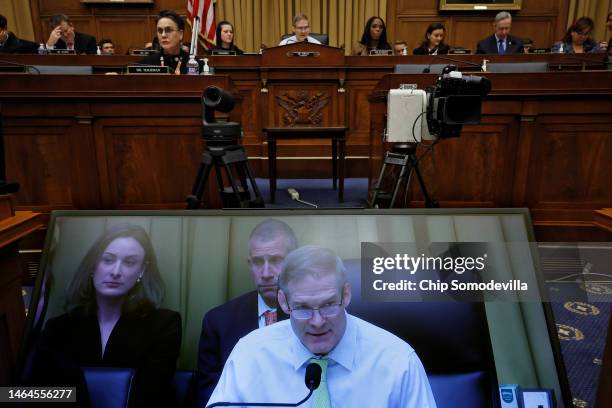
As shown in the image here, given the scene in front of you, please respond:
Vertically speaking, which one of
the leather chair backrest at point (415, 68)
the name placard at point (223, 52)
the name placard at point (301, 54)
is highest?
the name placard at point (223, 52)

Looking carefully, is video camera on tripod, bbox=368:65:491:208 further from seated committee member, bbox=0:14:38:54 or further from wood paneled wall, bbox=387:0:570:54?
wood paneled wall, bbox=387:0:570:54

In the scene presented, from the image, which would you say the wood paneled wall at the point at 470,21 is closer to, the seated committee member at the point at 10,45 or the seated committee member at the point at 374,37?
the seated committee member at the point at 374,37

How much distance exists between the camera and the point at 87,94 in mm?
2375

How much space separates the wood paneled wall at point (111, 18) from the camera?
19.8 ft

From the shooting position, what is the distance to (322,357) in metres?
0.59

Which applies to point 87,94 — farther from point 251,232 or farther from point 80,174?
point 251,232

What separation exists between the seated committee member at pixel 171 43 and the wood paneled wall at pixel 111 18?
3.49 meters

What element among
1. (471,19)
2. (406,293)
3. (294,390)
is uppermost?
(471,19)

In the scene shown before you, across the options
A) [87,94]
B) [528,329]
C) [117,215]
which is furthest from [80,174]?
[528,329]

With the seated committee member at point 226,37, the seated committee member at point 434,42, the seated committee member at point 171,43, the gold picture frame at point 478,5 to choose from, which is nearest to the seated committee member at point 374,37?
the seated committee member at point 434,42

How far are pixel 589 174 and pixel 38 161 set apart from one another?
3.29 meters

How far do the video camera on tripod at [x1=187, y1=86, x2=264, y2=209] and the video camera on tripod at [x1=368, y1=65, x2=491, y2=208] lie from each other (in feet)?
2.37

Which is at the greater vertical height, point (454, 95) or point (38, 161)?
point (454, 95)

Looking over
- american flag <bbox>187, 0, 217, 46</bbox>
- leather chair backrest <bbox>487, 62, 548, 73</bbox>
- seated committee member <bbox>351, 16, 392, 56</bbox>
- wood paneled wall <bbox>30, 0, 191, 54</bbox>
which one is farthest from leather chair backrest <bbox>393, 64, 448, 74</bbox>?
wood paneled wall <bbox>30, 0, 191, 54</bbox>
